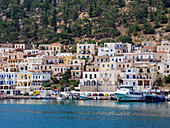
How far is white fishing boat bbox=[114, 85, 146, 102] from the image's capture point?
98.1 m

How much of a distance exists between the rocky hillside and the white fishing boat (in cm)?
3839

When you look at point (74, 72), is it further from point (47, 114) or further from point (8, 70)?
point (47, 114)

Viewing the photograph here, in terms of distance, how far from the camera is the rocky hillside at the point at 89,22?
14550 cm

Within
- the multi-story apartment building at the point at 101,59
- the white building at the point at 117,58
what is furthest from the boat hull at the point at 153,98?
the multi-story apartment building at the point at 101,59

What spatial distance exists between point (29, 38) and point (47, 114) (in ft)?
256

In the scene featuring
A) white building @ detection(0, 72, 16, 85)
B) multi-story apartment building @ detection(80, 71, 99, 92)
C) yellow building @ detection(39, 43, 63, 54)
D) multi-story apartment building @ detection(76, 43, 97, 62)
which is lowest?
multi-story apartment building @ detection(80, 71, 99, 92)

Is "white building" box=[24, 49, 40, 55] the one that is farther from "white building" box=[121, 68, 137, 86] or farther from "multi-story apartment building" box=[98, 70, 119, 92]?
"white building" box=[121, 68, 137, 86]

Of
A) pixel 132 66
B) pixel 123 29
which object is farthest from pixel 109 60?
pixel 123 29

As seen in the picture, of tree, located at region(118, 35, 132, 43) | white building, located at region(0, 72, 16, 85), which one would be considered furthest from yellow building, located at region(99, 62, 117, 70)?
tree, located at region(118, 35, 132, 43)

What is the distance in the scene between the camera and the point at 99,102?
9806cm

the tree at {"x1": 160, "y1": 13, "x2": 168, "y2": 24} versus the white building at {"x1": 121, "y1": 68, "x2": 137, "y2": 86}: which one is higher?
the tree at {"x1": 160, "y1": 13, "x2": 168, "y2": 24}

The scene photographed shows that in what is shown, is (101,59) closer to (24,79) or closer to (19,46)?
(24,79)

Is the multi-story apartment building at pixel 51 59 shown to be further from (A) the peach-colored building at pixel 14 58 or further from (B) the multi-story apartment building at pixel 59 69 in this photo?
(A) the peach-colored building at pixel 14 58

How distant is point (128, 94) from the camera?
322 feet
